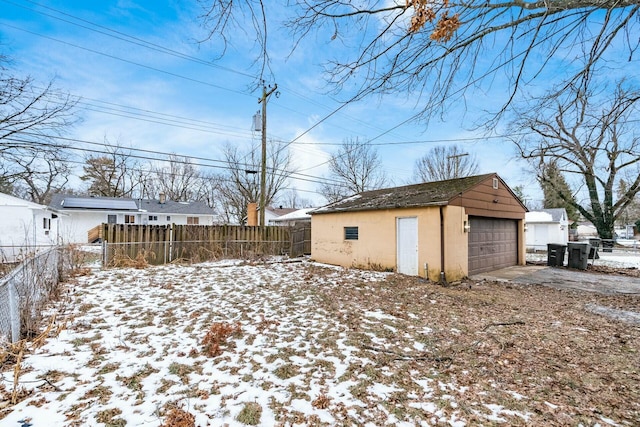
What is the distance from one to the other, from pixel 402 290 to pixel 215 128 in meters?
14.1

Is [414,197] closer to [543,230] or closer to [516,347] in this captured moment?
[516,347]

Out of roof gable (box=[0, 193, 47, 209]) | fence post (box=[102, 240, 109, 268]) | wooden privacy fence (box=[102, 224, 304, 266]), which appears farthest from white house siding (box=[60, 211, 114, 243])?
fence post (box=[102, 240, 109, 268])

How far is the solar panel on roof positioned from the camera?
22453mm

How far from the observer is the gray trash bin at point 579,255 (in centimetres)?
1061

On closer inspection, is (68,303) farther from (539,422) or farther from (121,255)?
(539,422)

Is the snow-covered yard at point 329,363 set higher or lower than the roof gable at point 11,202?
lower

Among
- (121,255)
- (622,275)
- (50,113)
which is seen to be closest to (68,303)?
(121,255)

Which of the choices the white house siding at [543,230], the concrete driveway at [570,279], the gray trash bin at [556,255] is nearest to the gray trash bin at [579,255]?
the gray trash bin at [556,255]

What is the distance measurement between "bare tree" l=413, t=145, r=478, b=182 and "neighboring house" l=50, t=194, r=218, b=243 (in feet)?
68.3

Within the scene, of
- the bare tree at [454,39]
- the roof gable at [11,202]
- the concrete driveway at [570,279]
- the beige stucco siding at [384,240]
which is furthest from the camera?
the roof gable at [11,202]

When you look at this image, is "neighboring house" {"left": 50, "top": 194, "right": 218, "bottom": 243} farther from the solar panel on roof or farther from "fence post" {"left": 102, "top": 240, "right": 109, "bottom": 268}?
"fence post" {"left": 102, "top": 240, "right": 109, "bottom": 268}

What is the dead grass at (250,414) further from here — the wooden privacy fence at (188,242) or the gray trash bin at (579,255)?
the gray trash bin at (579,255)

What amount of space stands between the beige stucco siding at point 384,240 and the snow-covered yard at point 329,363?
239 centimetres

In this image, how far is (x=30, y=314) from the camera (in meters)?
4.13
